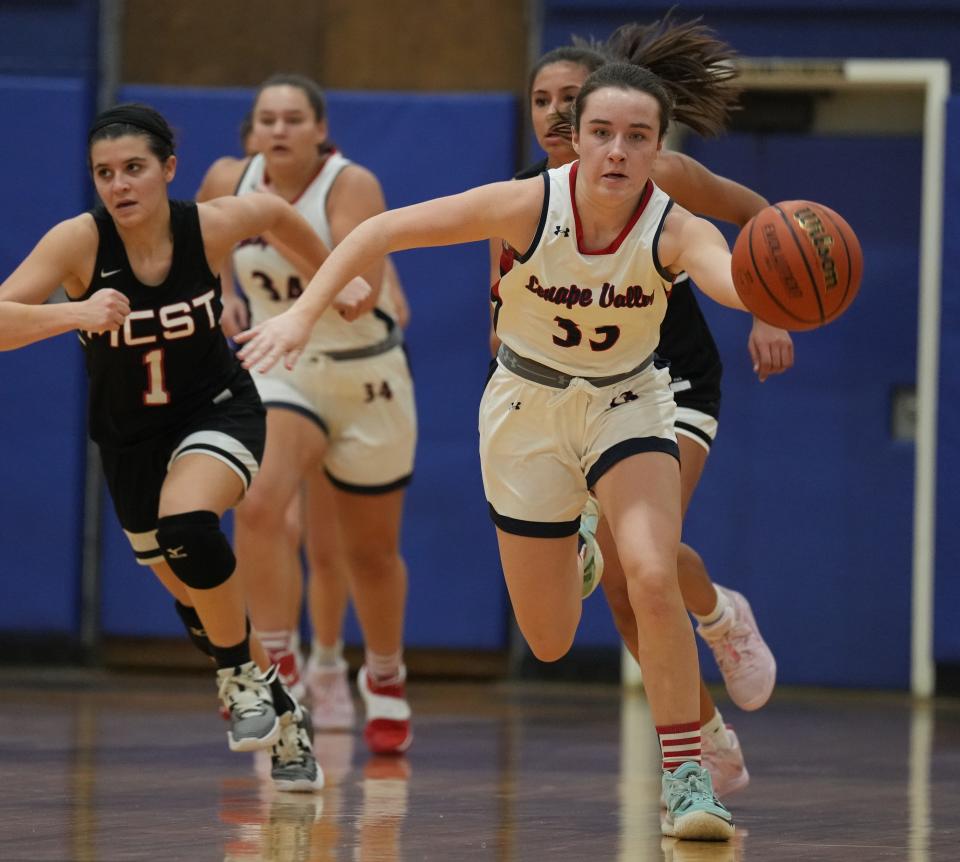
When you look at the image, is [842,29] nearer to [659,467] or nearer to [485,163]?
[485,163]

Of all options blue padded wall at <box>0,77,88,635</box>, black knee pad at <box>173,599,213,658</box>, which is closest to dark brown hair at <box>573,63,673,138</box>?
black knee pad at <box>173,599,213,658</box>

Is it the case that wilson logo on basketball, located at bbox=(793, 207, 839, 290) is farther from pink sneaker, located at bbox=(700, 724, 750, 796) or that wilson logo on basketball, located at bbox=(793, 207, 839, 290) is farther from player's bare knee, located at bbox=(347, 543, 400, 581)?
player's bare knee, located at bbox=(347, 543, 400, 581)

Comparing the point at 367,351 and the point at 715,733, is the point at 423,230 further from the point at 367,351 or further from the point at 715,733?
the point at 367,351

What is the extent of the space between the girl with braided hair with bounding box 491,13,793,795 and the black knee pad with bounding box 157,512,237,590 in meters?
0.90

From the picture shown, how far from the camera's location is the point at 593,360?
4.13m

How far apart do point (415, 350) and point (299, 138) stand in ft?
6.83

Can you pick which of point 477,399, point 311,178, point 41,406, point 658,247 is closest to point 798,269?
point 658,247

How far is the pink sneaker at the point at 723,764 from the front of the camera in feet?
15.1

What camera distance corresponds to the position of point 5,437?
311 inches

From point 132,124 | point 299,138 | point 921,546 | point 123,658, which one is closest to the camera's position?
point 132,124

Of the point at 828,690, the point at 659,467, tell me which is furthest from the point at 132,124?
the point at 828,690

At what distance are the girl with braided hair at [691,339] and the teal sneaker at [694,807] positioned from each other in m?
0.63

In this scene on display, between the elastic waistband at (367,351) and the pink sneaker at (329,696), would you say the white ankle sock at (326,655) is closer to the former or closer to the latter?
the pink sneaker at (329,696)

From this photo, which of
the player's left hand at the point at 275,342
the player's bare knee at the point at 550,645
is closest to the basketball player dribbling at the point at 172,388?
the player's bare knee at the point at 550,645
